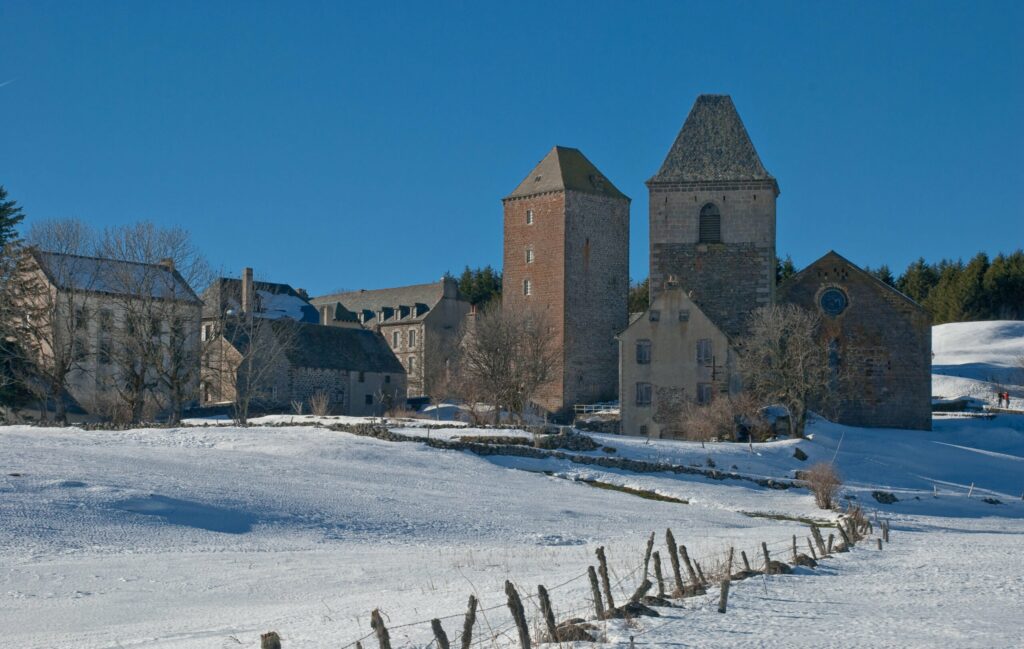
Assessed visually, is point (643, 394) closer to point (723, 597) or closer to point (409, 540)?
point (409, 540)

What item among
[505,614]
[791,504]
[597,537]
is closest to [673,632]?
[505,614]

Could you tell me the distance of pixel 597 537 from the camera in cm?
2552

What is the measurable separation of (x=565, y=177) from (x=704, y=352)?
1072 inches

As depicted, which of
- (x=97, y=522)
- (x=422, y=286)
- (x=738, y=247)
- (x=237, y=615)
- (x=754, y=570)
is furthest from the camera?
(x=422, y=286)

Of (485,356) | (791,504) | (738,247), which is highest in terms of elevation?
(738,247)

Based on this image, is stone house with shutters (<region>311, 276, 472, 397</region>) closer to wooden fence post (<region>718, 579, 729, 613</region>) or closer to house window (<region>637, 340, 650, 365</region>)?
house window (<region>637, 340, 650, 365</region>)

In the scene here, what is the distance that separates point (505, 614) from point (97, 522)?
1146 cm

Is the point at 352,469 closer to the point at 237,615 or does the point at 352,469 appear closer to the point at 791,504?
the point at 791,504

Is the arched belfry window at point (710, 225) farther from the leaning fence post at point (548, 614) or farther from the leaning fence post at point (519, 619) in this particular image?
the leaning fence post at point (519, 619)

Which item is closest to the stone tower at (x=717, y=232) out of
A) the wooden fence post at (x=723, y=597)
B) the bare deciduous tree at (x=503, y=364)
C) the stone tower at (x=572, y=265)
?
the bare deciduous tree at (x=503, y=364)

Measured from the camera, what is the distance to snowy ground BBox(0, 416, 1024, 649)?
13.4 m

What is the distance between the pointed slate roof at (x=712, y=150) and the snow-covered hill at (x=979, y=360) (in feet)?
89.7

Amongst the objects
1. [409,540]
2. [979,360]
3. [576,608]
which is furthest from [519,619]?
[979,360]

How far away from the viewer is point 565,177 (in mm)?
79188
